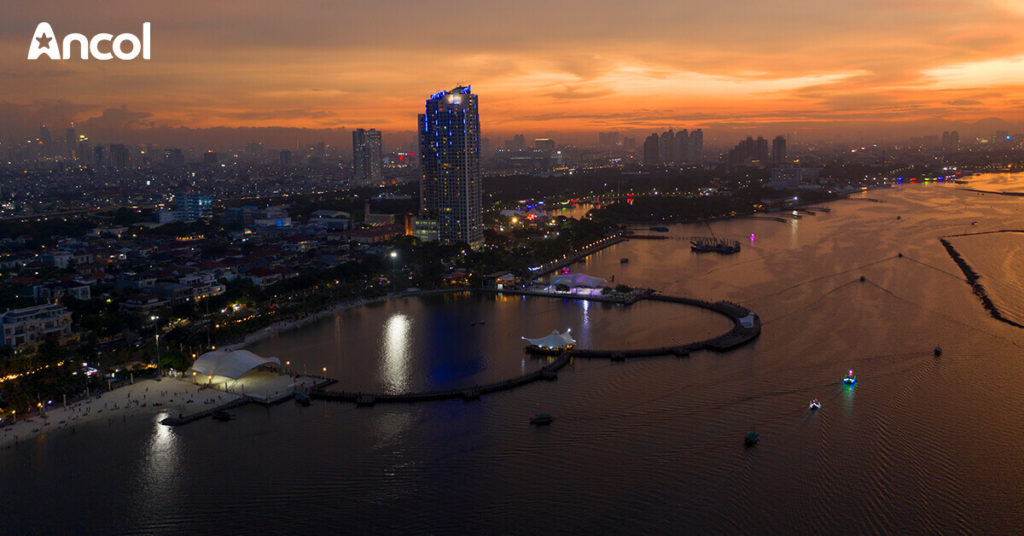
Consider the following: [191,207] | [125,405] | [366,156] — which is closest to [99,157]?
[366,156]

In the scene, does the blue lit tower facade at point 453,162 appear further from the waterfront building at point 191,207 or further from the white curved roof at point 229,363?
the waterfront building at point 191,207

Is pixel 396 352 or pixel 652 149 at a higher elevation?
pixel 652 149

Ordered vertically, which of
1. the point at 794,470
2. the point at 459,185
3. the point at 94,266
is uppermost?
the point at 459,185

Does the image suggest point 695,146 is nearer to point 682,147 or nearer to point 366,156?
point 682,147

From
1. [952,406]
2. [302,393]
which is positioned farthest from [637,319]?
[302,393]

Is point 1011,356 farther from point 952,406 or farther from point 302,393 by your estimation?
point 302,393

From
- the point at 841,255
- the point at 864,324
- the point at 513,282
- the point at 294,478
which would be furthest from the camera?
the point at 841,255

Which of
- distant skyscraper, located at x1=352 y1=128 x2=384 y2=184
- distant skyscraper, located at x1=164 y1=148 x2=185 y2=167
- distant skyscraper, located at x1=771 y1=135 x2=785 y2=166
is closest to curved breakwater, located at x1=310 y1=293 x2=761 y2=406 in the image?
distant skyscraper, located at x1=352 y1=128 x2=384 y2=184

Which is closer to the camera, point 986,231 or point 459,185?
point 459,185
